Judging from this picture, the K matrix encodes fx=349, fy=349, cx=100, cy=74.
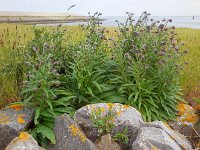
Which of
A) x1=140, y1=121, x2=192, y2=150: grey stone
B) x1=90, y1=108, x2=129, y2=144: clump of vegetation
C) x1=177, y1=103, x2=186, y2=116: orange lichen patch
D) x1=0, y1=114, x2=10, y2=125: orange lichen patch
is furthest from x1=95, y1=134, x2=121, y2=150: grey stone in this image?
x1=177, y1=103, x2=186, y2=116: orange lichen patch

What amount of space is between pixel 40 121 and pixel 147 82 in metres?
1.88

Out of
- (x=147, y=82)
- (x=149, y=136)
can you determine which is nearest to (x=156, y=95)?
(x=147, y=82)

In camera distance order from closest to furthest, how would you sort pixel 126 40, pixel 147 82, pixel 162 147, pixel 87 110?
pixel 162 147, pixel 87 110, pixel 147 82, pixel 126 40

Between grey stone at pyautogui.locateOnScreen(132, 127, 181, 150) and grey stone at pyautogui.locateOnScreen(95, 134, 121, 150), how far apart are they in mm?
258

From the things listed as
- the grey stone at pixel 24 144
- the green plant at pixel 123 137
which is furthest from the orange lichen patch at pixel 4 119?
the green plant at pixel 123 137

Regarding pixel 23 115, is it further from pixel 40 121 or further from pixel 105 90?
pixel 105 90

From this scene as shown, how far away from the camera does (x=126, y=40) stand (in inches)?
249

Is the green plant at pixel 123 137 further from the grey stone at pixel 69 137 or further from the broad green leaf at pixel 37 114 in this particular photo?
the broad green leaf at pixel 37 114

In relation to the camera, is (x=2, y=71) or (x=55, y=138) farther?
(x=2, y=71)

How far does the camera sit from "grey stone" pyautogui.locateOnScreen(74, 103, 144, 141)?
202 inches

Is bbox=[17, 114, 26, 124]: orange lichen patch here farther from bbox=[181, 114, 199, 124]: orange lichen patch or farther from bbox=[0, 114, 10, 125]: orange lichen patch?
bbox=[181, 114, 199, 124]: orange lichen patch

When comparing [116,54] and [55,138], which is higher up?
[116,54]

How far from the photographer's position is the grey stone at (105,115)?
513 centimetres

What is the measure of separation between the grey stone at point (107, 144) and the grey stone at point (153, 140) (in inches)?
10.2
